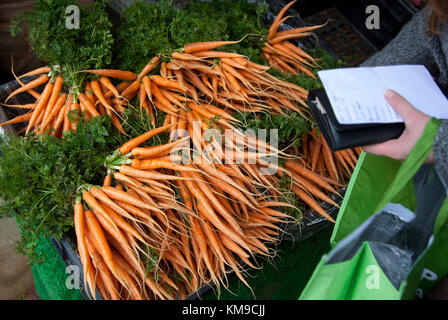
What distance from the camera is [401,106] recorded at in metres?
1.02

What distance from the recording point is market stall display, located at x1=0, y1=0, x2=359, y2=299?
132cm

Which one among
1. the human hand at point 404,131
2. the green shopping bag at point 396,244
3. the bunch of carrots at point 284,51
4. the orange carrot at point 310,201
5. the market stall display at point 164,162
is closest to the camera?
the green shopping bag at point 396,244

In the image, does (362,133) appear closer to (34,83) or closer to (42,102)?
(42,102)

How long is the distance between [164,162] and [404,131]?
35.3 inches

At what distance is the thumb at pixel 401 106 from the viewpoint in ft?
3.30

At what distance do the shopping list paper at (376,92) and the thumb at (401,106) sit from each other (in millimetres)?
12

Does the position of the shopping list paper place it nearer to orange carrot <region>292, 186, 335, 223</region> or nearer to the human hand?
the human hand

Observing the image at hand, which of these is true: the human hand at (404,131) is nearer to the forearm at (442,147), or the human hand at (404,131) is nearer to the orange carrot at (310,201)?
the forearm at (442,147)

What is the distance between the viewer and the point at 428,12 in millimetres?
1179

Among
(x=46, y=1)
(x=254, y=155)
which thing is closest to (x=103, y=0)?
(x=46, y=1)

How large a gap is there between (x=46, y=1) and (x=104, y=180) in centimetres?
88

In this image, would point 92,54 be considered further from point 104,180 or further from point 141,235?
point 141,235

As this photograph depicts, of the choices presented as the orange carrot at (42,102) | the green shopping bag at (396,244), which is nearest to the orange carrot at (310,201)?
the green shopping bag at (396,244)

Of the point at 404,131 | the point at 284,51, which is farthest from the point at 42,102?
the point at 404,131
